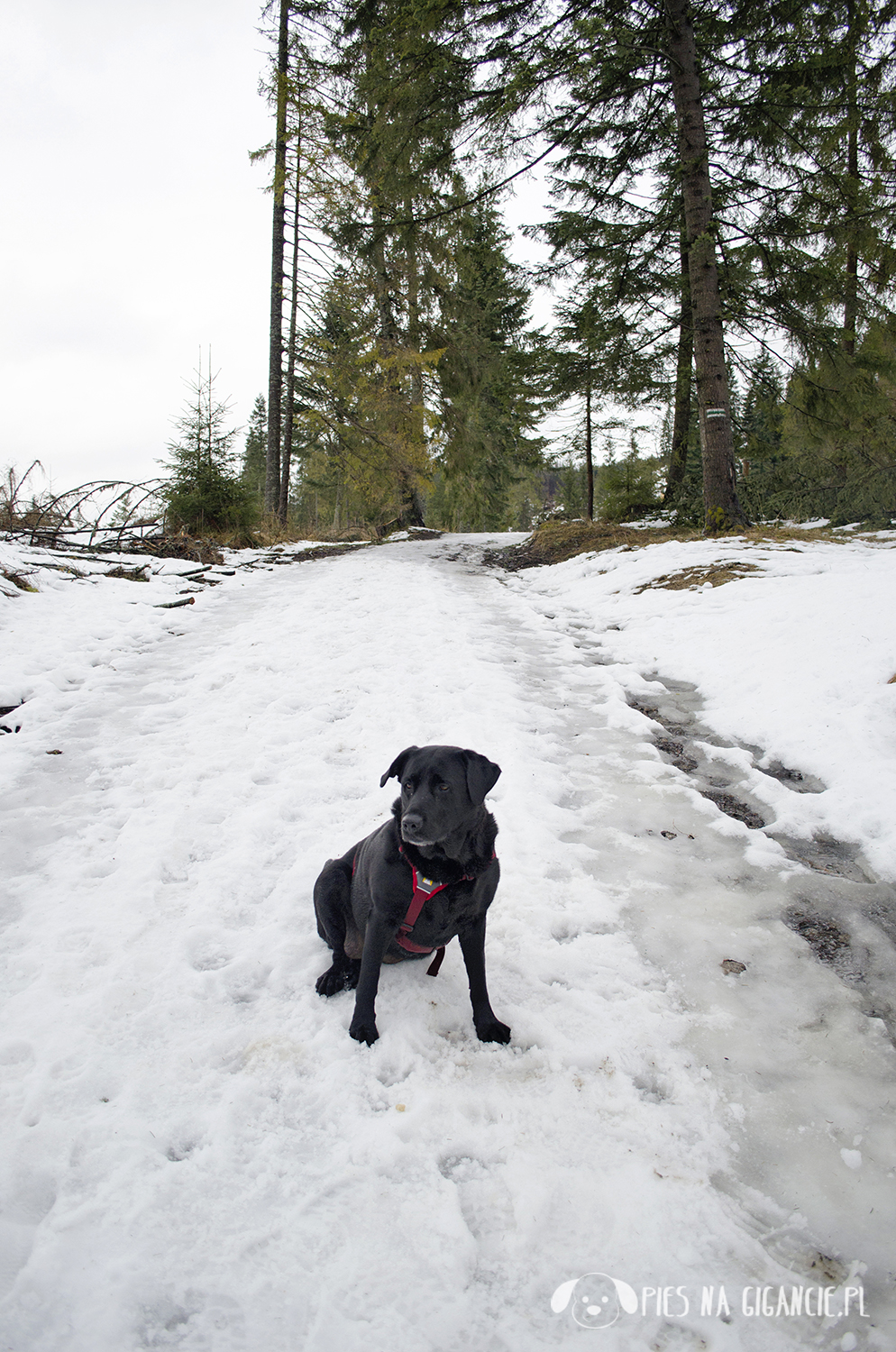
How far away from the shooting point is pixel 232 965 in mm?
2422

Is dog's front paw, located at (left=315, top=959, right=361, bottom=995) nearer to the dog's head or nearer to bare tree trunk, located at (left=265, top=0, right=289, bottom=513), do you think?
the dog's head

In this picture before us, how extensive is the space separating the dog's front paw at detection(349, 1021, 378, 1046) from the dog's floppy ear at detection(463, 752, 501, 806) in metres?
0.89

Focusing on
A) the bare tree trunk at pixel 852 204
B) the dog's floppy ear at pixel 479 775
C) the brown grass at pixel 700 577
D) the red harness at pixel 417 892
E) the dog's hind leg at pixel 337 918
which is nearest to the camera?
the red harness at pixel 417 892

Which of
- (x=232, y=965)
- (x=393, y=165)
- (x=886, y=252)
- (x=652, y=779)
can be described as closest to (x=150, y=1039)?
(x=232, y=965)

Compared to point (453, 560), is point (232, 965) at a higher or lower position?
lower

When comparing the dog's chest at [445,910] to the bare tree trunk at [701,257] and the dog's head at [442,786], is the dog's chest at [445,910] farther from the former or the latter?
the bare tree trunk at [701,257]

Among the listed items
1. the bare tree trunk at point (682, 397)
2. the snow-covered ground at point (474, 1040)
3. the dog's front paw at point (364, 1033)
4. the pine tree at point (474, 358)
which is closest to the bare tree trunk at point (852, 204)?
the bare tree trunk at point (682, 397)

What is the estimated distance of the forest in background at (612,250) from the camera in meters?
8.37

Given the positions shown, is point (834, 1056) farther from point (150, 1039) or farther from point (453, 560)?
point (453, 560)

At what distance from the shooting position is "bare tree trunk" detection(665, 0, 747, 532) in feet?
28.1

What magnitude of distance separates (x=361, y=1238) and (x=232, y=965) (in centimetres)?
115

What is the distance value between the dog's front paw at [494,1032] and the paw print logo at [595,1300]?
27.4 inches

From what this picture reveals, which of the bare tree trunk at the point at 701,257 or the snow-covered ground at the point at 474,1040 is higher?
the bare tree trunk at the point at 701,257

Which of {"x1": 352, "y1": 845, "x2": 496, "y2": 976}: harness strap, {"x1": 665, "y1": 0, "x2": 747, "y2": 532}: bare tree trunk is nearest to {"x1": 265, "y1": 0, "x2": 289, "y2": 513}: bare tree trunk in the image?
{"x1": 665, "y1": 0, "x2": 747, "y2": 532}: bare tree trunk
